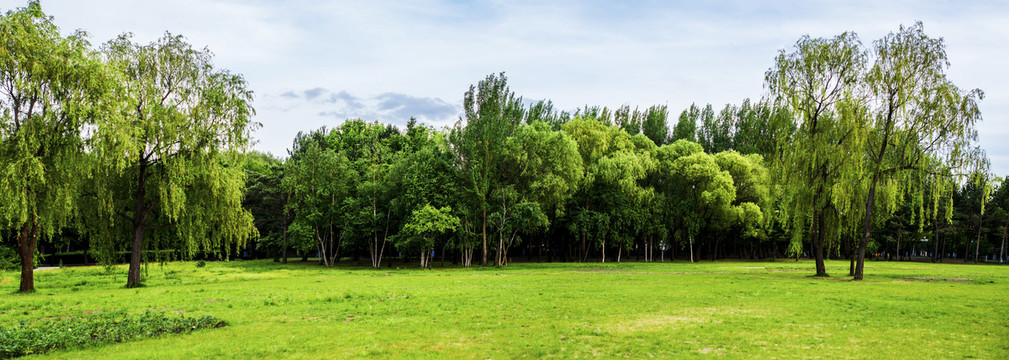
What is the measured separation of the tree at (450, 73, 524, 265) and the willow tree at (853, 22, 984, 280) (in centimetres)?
2938

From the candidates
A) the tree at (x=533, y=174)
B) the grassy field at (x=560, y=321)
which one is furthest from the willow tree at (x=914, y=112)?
the tree at (x=533, y=174)

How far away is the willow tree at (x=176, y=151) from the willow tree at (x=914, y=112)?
112 feet

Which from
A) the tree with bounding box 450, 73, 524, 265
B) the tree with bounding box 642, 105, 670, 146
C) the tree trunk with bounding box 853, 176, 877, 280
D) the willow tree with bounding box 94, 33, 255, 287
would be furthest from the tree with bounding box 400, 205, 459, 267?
the tree with bounding box 642, 105, 670, 146

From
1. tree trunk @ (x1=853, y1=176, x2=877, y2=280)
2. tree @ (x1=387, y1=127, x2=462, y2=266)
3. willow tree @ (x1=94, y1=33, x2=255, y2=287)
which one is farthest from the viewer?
tree @ (x1=387, y1=127, x2=462, y2=266)

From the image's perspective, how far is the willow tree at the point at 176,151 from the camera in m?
26.5

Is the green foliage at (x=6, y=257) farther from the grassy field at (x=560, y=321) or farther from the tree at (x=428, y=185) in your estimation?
the tree at (x=428, y=185)

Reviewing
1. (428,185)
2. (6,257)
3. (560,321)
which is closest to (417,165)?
(428,185)

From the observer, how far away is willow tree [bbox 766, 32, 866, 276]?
3047 cm

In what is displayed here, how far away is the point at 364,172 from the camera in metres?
61.8

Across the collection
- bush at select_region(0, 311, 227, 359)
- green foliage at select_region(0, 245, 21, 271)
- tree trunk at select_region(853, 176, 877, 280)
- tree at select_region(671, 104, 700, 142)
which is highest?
tree at select_region(671, 104, 700, 142)

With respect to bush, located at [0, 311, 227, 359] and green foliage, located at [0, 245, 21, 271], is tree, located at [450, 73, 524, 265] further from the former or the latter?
bush, located at [0, 311, 227, 359]

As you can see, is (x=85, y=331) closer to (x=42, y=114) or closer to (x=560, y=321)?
(x=560, y=321)

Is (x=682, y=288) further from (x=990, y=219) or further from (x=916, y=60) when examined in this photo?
(x=990, y=219)

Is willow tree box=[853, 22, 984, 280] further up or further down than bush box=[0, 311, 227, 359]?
further up
